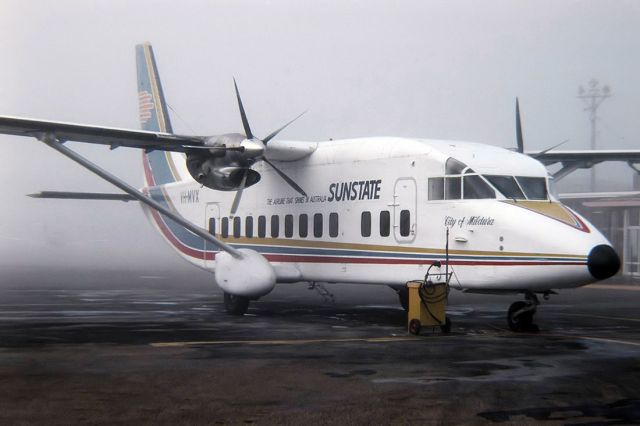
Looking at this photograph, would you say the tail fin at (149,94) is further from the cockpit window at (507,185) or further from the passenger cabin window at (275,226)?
Result: the cockpit window at (507,185)

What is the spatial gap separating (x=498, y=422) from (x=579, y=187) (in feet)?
358

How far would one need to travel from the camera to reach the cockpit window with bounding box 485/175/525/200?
613 inches

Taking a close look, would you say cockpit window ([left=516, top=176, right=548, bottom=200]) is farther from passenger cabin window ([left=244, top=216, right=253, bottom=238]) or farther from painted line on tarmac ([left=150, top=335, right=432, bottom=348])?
passenger cabin window ([left=244, top=216, right=253, bottom=238])

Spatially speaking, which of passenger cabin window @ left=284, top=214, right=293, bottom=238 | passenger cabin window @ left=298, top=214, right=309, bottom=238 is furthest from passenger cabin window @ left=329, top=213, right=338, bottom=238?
passenger cabin window @ left=284, top=214, right=293, bottom=238

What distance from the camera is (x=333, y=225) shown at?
61.2 feet

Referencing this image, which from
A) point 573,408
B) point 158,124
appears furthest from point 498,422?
point 158,124

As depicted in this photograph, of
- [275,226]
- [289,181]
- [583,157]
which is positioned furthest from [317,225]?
[583,157]

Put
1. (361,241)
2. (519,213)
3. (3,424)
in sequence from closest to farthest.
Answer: (3,424)
(519,213)
(361,241)

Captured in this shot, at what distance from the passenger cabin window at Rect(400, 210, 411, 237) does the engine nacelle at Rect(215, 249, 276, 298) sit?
3409mm

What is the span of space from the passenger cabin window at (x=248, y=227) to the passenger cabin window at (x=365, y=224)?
4116mm

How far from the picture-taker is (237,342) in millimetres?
13703

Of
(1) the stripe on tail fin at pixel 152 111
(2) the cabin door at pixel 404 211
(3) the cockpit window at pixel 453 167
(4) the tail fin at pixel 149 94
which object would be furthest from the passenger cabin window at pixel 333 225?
(4) the tail fin at pixel 149 94

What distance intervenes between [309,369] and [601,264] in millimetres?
5807

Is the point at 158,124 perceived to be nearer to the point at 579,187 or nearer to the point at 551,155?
the point at 551,155
